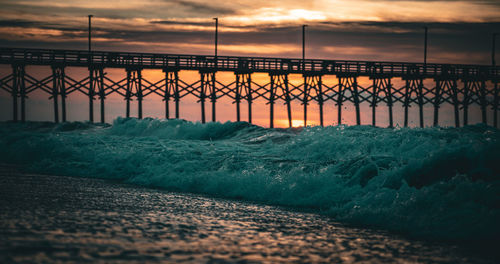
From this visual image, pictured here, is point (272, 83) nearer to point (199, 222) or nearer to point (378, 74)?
point (378, 74)

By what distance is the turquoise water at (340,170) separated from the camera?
8.16m

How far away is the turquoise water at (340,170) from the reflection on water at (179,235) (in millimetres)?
752

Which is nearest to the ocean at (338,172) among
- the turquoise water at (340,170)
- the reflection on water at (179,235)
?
the turquoise water at (340,170)

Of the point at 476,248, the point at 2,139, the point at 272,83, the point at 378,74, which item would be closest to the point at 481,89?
the point at 378,74

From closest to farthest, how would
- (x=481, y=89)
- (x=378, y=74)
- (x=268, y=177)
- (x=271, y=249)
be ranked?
(x=271, y=249) < (x=268, y=177) < (x=378, y=74) < (x=481, y=89)

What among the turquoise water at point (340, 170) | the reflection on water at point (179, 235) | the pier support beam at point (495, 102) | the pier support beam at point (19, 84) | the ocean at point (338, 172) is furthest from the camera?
the pier support beam at point (495, 102)

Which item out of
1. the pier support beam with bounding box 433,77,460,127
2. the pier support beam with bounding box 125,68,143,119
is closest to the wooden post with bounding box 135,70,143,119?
the pier support beam with bounding box 125,68,143,119

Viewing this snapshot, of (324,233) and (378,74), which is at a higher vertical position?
(378,74)

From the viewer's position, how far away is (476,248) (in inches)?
279

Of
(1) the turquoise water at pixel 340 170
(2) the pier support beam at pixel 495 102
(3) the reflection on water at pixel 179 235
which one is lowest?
(3) the reflection on water at pixel 179 235

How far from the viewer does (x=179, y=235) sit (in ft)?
24.2

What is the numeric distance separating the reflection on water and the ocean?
22 cm

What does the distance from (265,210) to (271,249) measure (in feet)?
10.2

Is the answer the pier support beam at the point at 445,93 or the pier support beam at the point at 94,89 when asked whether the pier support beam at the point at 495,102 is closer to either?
the pier support beam at the point at 445,93
